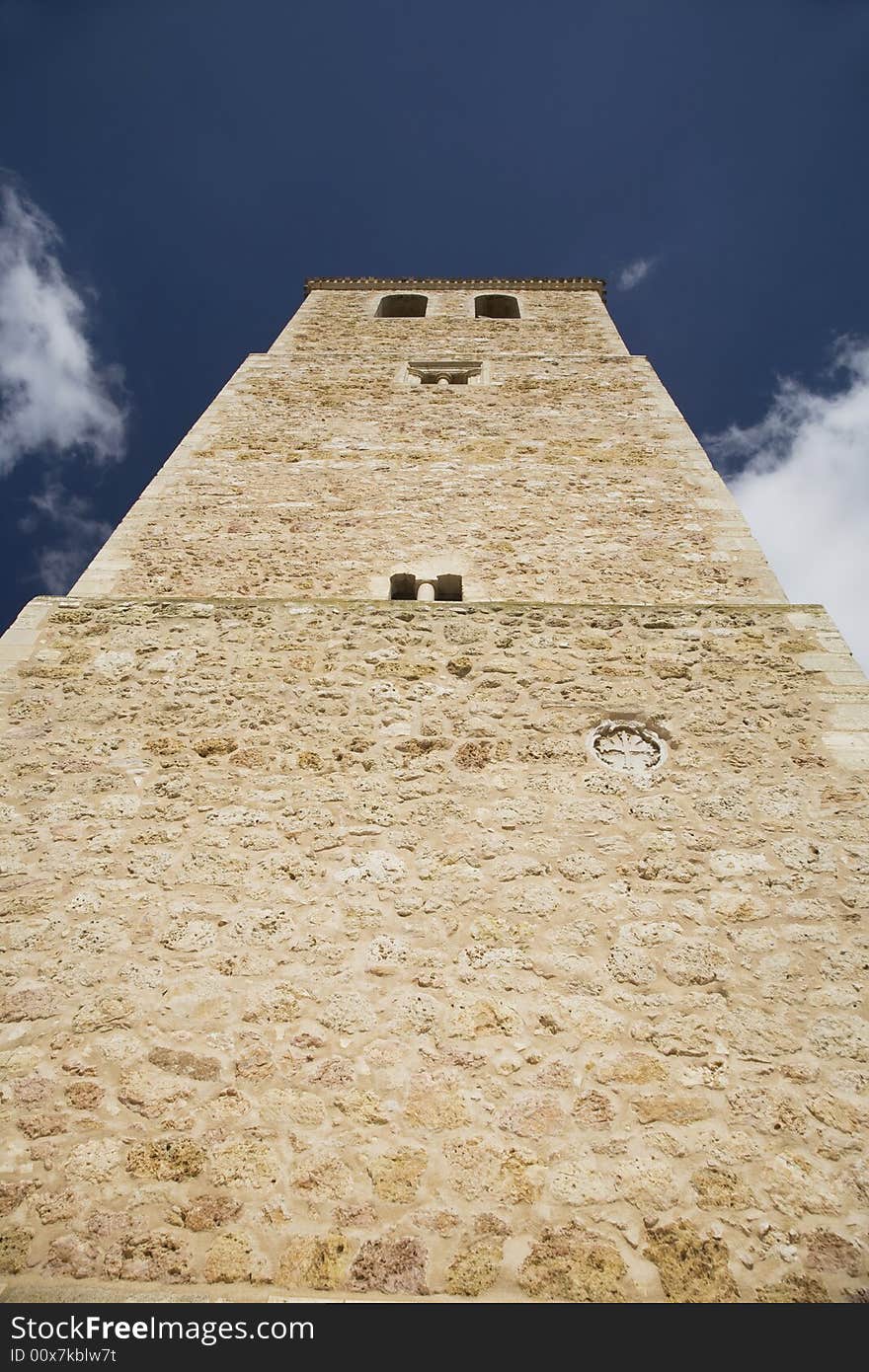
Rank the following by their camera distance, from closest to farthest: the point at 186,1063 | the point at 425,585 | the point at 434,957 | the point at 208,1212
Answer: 1. the point at 208,1212
2. the point at 186,1063
3. the point at 434,957
4. the point at 425,585

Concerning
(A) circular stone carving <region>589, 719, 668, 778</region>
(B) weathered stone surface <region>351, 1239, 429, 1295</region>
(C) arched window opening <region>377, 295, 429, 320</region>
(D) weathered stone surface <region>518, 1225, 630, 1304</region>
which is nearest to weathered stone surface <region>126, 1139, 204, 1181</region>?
(B) weathered stone surface <region>351, 1239, 429, 1295</region>

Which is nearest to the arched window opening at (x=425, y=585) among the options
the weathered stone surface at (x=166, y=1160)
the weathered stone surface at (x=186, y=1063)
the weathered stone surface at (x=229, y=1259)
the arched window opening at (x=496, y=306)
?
the weathered stone surface at (x=186, y=1063)

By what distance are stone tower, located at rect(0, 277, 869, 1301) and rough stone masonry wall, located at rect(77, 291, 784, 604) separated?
0.09 meters

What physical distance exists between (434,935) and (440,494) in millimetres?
4460

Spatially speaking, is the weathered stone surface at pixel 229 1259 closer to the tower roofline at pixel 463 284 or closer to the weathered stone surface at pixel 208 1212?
the weathered stone surface at pixel 208 1212

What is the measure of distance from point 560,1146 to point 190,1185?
1230 millimetres

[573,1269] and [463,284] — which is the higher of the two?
[463,284]

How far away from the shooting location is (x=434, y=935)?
128 inches

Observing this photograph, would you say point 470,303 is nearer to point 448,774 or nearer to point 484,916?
point 448,774

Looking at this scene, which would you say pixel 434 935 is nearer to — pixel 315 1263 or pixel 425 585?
pixel 315 1263

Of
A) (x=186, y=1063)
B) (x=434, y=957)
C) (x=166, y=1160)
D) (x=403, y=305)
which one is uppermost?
(x=403, y=305)

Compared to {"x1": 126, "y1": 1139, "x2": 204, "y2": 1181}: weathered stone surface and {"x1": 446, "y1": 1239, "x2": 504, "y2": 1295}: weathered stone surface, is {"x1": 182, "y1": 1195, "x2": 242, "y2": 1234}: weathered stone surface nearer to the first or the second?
{"x1": 126, "y1": 1139, "x2": 204, "y2": 1181}: weathered stone surface

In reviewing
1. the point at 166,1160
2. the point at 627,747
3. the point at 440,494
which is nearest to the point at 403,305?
the point at 440,494

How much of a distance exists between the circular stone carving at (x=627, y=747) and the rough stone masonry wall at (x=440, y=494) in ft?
5.80
